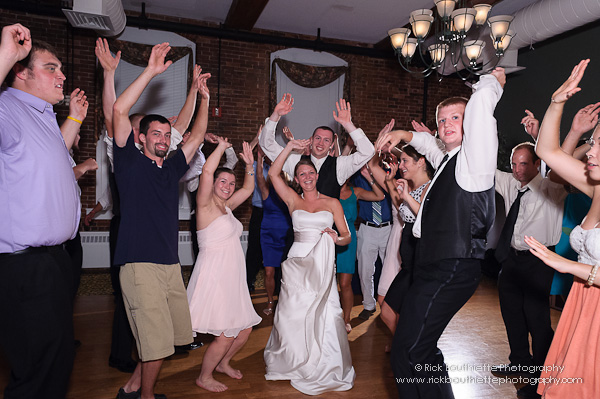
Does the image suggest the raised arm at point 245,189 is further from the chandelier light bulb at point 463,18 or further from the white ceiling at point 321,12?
the white ceiling at point 321,12

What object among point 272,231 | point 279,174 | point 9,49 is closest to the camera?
point 9,49

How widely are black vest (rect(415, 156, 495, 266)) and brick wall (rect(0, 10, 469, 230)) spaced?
532 centimetres

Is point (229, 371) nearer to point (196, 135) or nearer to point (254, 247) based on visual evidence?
point (196, 135)

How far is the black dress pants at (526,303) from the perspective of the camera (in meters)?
3.00

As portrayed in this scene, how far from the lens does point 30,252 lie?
1.80 m

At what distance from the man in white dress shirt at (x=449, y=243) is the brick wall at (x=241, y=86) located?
5.30m

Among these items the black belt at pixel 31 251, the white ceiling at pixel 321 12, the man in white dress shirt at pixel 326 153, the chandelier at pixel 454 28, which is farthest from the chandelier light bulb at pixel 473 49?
the black belt at pixel 31 251

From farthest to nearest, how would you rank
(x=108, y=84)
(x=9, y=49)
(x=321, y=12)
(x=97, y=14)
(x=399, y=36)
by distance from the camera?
(x=321, y=12) → (x=97, y=14) → (x=399, y=36) → (x=108, y=84) → (x=9, y=49)

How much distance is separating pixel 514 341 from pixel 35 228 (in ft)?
10.1

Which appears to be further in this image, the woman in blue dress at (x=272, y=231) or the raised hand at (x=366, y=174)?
the woman in blue dress at (x=272, y=231)

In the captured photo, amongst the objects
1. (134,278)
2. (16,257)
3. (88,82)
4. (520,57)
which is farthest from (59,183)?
(520,57)

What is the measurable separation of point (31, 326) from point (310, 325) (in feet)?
5.45

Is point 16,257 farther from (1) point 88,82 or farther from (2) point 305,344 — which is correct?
(1) point 88,82

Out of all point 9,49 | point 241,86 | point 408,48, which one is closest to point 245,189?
point 9,49
